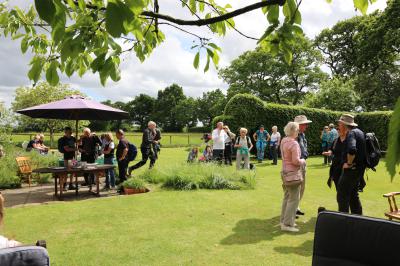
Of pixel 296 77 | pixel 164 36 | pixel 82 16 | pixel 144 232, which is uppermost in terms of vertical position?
pixel 296 77

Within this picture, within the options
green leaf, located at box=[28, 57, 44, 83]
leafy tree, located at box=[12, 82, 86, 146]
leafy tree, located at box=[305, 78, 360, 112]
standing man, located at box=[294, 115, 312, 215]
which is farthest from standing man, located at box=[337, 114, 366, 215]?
leafy tree, located at box=[12, 82, 86, 146]

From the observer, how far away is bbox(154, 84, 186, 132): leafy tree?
297 ft

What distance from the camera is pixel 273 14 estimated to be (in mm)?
2104

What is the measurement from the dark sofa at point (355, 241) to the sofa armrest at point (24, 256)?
1988 mm

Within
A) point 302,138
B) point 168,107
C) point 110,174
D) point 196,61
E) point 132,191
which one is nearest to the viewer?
point 196,61

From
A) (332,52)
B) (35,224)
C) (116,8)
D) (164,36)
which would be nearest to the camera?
(116,8)

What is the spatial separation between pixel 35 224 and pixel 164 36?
16.2 ft

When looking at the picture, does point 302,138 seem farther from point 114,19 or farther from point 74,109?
point 114,19

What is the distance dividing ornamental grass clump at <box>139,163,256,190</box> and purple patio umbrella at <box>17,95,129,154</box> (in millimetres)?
2331

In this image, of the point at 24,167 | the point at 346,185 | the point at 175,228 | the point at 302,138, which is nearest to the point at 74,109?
the point at 24,167

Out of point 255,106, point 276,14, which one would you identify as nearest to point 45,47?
point 276,14

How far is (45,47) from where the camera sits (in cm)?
A: 310

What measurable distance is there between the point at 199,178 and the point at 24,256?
823cm

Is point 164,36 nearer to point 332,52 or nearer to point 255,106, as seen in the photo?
point 255,106
